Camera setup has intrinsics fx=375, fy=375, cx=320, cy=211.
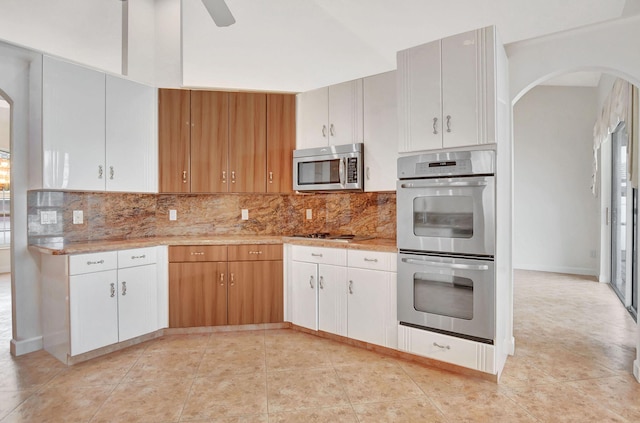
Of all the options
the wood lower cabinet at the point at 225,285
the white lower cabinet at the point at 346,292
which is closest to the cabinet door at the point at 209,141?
the wood lower cabinet at the point at 225,285

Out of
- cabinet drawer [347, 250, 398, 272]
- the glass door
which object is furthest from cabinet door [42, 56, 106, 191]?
the glass door

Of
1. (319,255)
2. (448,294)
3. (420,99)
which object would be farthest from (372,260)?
(420,99)

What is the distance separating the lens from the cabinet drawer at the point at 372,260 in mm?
3035

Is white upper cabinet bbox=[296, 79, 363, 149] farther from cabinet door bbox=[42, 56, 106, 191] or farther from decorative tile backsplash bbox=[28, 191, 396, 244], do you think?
cabinet door bbox=[42, 56, 106, 191]

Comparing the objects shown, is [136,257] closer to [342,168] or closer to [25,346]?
[25,346]

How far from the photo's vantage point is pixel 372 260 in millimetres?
3141

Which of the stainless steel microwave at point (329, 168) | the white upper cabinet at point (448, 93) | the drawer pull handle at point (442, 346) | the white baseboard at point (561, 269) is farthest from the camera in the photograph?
the white baseboard at point (561, 269)

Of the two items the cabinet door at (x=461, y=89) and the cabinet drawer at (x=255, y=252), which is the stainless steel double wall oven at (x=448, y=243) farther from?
the cabinet drawer at (x=255, y=252)

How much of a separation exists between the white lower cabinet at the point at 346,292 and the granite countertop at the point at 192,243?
0.19 feet

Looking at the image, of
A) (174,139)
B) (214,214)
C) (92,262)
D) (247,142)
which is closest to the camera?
(92,262)

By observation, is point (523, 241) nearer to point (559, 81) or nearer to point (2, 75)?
point (559, 81)

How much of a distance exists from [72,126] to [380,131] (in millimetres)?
2671

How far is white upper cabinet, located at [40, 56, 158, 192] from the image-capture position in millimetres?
3074

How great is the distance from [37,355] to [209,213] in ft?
6.41
